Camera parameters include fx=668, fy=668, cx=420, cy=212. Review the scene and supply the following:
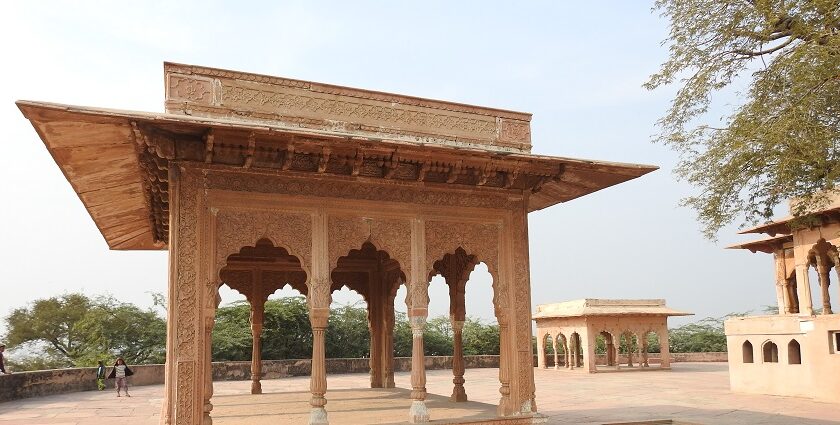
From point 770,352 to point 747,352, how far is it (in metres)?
0.53

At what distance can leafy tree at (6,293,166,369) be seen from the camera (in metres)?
27.5

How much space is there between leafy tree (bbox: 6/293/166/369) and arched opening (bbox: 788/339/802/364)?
2304 cm

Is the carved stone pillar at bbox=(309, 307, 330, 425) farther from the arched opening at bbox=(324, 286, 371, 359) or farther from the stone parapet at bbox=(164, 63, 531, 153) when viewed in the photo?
the arched opening at bbox=(324, 286, 371, 359)

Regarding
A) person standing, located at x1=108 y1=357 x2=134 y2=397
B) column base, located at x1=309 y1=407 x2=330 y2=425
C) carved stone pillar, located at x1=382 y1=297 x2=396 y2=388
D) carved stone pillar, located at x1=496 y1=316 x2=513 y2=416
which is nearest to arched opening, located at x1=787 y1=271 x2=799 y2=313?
carved stone pillar, located at x1=382 y1=297 x2=396 y2=388

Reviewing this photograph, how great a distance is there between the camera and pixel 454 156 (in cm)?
798

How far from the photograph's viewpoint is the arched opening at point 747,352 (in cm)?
1609

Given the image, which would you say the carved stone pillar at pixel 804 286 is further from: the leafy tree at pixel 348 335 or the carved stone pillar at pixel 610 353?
the leafy tree at pixel 348 335

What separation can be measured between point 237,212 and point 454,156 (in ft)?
8.52

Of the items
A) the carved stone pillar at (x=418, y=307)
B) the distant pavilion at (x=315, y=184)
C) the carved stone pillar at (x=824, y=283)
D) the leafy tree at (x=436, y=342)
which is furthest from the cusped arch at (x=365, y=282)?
the leafy tree at (x=436, y=342)

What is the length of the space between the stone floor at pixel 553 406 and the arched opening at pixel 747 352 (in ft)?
3.33

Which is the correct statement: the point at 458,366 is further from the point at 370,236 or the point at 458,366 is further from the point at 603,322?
the point at 603,322

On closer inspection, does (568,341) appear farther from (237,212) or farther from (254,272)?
(237,212)

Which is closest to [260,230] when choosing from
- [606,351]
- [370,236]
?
[370,236]

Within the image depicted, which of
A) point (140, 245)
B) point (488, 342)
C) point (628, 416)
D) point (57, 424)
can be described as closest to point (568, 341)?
point (488, 342)
